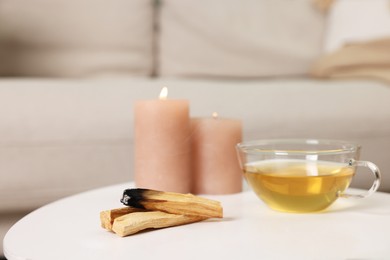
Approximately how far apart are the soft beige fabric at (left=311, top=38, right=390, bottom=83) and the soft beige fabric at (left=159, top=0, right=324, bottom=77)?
196 millimetres

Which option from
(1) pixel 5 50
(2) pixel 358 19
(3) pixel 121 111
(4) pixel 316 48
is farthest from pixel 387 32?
(1) pixel 5 50

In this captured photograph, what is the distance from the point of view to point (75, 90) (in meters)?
1.19

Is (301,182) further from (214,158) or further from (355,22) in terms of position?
(355,22)

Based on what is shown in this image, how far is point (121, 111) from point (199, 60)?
2.34ft

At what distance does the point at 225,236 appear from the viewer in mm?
506

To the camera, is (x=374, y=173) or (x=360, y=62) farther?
(x=360, y=62)

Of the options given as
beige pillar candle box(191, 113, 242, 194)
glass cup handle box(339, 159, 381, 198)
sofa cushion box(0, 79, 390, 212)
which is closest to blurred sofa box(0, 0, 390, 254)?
sofa cushion box(0, 79, 390, 212)

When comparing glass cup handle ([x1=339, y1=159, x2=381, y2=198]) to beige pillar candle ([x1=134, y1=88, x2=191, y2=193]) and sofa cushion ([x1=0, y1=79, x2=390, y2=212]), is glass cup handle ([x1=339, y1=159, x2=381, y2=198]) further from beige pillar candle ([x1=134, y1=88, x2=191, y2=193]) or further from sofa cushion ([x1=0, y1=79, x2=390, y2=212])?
sofa cushion ([x1=0, y1=79, x2=390, y2=212])

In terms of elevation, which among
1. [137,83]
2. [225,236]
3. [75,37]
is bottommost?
[225,236]

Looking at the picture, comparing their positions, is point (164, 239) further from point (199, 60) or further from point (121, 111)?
point (199, 60)

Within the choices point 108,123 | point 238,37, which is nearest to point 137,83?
point 108,123

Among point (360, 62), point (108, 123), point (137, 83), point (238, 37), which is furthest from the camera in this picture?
point (238, 37)

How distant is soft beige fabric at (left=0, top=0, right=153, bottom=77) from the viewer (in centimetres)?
161

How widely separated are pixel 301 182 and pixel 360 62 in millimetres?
1140
